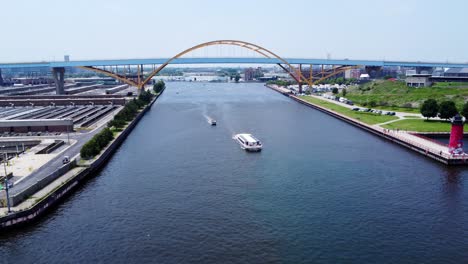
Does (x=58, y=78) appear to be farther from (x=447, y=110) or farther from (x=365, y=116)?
(x=447, y=110)

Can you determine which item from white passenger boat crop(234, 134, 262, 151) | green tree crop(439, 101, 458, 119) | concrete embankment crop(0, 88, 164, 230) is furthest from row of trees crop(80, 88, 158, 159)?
green tree crop(439, 101, 458, 119)

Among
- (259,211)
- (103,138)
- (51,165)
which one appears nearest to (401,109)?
(103,138)

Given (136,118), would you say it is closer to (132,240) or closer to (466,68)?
(132,240)

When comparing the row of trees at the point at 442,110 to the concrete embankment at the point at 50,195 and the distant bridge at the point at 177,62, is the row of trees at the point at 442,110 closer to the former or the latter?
the concrete embankment at the point at 50,195

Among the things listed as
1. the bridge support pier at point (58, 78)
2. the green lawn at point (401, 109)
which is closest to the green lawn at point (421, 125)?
the green lawn at point (401, 109)

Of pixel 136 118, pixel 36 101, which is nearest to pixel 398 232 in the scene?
pixel 136 118

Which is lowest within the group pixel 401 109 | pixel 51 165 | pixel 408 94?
pixel 51 165

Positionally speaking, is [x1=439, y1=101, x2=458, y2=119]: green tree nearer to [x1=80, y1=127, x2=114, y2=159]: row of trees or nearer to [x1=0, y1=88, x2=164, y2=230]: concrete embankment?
[x1=80, y1=127, x2=114, y2=159]: row of trees
